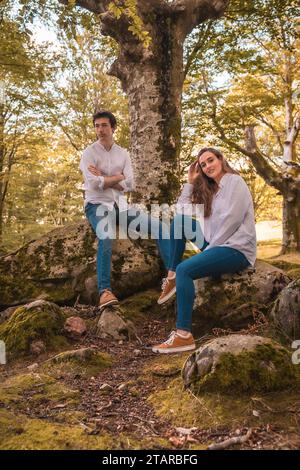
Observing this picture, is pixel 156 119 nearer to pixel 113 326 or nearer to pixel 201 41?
pixel 113 326

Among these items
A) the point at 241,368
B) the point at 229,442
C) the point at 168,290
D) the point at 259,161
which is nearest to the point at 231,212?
the point at 168,290

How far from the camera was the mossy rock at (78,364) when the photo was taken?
377cm

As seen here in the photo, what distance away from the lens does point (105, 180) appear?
5645 mm

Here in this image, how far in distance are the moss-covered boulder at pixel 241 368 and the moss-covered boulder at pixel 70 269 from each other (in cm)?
296

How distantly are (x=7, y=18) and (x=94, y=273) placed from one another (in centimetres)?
908

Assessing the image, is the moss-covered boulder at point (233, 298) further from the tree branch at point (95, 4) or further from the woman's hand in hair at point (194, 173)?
the tree branch at point (95, 4)

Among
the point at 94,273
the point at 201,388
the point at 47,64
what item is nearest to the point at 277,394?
the point at 201,388

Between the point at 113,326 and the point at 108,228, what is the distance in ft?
4.58

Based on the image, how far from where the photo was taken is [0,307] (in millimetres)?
6148

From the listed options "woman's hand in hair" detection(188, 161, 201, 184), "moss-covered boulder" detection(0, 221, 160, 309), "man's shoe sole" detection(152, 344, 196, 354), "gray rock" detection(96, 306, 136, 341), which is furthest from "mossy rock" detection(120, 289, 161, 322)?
"woman's hand in hair" detection(188, 161, 201, 184)

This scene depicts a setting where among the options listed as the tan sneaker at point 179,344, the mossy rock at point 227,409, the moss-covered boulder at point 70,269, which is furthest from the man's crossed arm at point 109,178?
the mossy rock at point 227,409

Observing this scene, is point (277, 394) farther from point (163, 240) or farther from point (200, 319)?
point (163, 240)

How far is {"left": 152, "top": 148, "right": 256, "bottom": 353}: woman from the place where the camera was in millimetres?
4145

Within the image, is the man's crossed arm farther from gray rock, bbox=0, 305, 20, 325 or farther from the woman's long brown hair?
gray rock, bbox=0, 305, 20, 325
